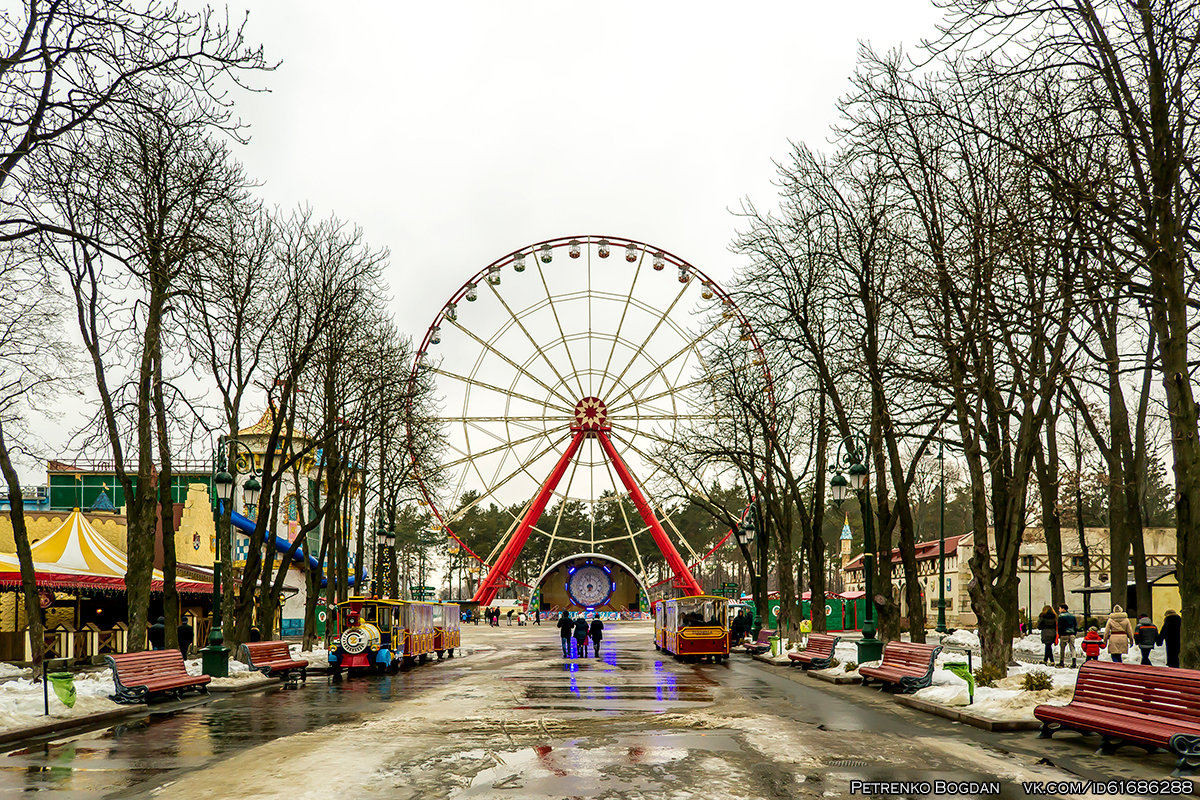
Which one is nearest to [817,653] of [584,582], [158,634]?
[158,634]

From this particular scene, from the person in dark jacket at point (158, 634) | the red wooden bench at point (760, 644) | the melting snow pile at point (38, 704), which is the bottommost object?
the red wooden bench at point (760, 644)

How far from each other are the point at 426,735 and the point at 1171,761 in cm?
885

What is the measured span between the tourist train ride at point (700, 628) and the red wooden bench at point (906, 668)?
13.0 m

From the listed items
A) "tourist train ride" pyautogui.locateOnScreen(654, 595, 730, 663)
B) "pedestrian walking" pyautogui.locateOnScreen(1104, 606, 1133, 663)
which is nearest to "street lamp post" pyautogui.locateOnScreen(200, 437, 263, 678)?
"tourist train ride" pyautogui.locateOnScreen(654, 595, 730, 663)

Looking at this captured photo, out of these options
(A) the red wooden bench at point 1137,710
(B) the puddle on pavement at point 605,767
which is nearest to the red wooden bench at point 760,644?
(A) the red wooden bench at point 1137,710

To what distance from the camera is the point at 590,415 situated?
179 ft

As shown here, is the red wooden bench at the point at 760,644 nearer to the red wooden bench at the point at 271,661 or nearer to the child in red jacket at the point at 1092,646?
the child in red jacket at the point at 1092,646

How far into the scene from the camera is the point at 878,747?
44.4ft

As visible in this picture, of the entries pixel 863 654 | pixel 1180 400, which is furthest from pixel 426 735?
pixel 863 654

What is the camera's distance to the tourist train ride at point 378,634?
102ft

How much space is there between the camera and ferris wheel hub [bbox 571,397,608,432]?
54594 mm

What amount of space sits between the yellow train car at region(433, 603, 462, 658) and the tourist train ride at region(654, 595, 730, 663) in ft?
27.2

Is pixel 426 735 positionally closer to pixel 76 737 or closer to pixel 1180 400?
pixel 76 737

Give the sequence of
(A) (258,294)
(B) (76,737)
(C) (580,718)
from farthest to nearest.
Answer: (A) (258,294), (C) (580,718), (B) (76,737)
